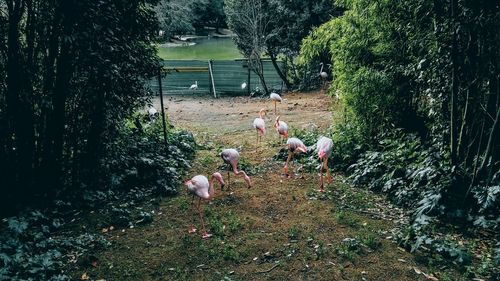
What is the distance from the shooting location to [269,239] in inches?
199

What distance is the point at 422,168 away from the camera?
5855mm

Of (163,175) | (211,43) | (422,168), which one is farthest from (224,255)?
(211,43)

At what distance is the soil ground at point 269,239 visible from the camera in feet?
14.4

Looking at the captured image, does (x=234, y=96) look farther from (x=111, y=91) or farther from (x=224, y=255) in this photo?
(x=224, y=255)

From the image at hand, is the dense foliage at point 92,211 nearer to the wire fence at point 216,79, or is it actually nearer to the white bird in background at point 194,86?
the white bird in background at point 194,86

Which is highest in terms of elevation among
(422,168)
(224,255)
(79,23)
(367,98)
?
(79,23)

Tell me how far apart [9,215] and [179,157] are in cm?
328

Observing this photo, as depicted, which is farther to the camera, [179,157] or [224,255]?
[179,157]

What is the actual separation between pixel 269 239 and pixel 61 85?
315 centimetres

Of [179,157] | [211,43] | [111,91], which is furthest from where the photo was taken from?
[211,43]

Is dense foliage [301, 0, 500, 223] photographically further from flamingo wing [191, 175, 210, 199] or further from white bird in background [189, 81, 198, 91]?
white bird in background [189, 81, 198, 91]

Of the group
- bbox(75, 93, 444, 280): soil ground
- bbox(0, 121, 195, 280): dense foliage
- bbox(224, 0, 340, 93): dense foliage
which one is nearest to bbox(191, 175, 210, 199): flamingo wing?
bbox(75, 93, 444, 280): soil ground

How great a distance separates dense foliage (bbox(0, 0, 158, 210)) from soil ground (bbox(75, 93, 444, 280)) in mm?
1217

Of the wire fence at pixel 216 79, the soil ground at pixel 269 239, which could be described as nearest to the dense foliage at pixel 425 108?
the soil ground at pixel 269 239
